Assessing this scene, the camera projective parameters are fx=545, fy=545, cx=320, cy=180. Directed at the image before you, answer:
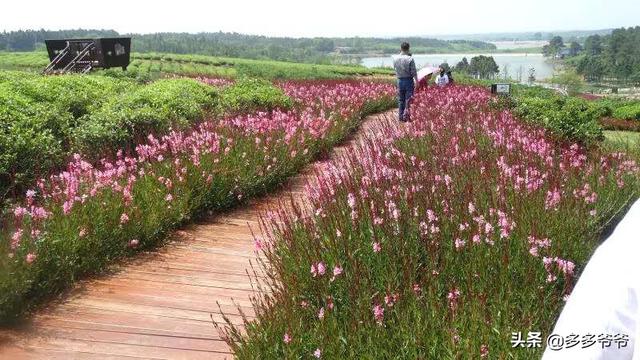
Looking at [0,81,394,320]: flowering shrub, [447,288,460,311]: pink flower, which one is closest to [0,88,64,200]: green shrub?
[0,81,394,320]: flowering shrub

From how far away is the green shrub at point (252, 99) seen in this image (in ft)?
36.4

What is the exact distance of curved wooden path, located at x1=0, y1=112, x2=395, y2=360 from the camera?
3285mm

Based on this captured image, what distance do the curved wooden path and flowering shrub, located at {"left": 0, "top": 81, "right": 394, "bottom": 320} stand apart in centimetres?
21

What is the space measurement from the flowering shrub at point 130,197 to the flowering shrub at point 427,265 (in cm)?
157

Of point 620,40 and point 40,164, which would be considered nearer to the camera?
point 40,164

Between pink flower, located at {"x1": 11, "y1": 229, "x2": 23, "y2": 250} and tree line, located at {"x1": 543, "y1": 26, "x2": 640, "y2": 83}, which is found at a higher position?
tree line, located at {"x1": 543, "y1": 26, "x2": 640, "y2": 83}

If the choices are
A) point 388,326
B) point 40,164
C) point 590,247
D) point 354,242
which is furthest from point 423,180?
point 40,164

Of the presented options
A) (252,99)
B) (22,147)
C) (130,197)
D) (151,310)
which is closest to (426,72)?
(252,99)

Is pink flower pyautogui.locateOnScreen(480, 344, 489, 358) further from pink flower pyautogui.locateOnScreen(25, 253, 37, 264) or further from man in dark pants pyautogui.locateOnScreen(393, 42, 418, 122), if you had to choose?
man in dark pants pyautogui.locateOnScreen(393, 42, 418, 122)

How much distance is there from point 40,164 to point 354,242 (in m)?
4.20

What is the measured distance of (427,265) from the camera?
10.3 feet

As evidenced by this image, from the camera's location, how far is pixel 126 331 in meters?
3.50

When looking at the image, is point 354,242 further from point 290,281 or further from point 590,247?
point 590,247

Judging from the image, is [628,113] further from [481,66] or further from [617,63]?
[617,63]
